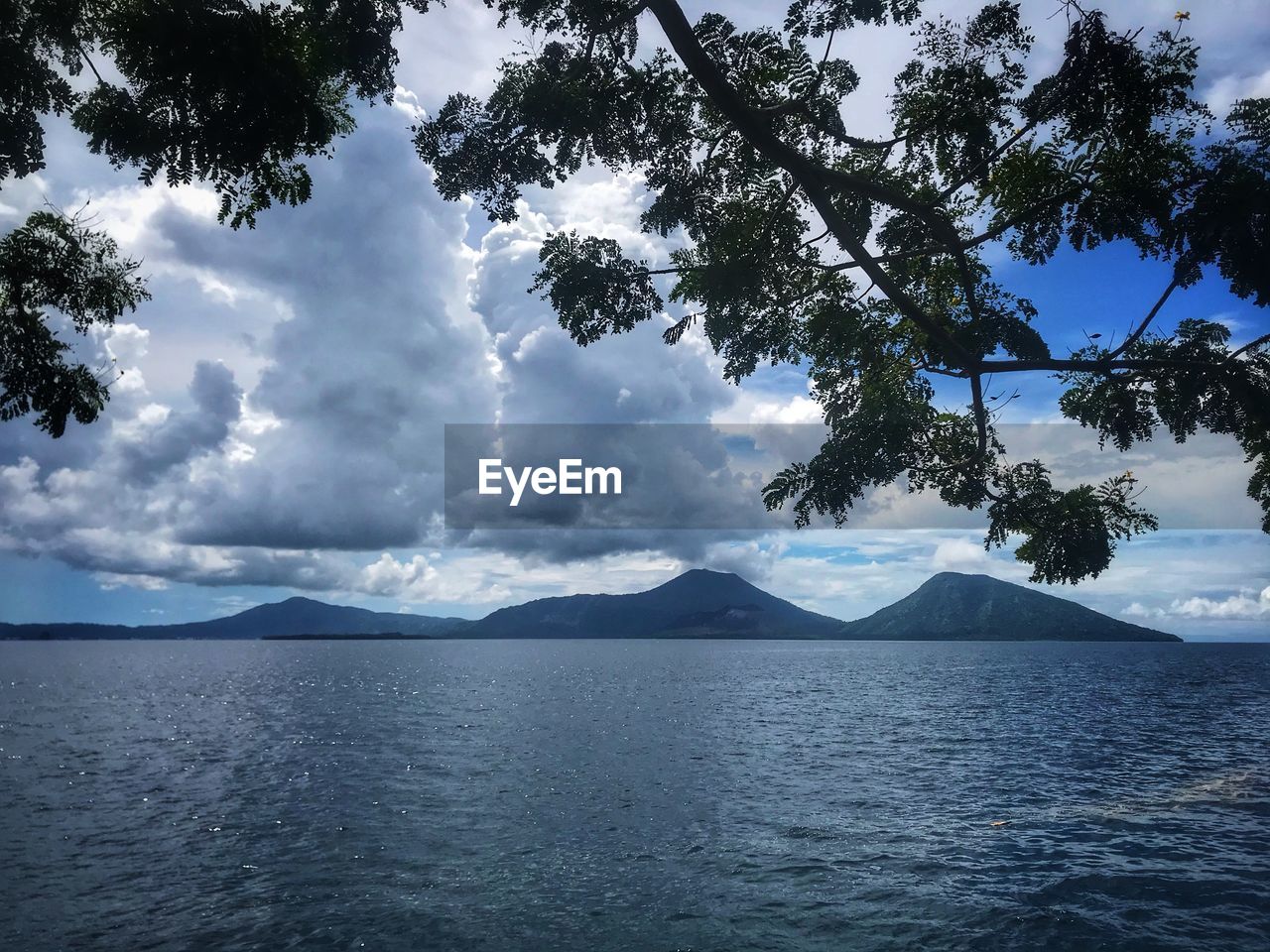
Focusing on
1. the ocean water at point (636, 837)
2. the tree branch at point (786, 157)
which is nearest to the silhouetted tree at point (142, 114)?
the tree branch at point (786, 157)

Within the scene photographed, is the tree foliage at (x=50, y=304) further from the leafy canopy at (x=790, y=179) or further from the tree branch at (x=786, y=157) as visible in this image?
the tree branch at (x=786, y=157)

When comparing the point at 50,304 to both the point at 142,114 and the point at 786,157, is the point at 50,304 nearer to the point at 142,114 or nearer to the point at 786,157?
the point at 142,114

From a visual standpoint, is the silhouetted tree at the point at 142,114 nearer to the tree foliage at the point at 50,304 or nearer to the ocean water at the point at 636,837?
the tree foliage at the point at 50,304

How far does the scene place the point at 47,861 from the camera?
21.2 metres

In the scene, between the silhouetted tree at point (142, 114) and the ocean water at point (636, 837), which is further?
the ocean water at point (636, 837)

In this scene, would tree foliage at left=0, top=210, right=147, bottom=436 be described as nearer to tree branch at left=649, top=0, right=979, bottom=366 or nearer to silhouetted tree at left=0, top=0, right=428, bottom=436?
silhouetted tree at left=0, top=0, right=428, bottom=436

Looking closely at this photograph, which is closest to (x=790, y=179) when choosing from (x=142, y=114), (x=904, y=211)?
(x=904, y=211)

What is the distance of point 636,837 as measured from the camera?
76.9ft

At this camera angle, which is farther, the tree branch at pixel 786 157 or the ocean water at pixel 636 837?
the ocean water at pixel 636 837

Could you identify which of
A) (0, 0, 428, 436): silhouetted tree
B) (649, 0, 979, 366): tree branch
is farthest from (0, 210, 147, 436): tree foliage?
(649, 0, 979, 366): tree branch

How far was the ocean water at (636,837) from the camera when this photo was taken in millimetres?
15930

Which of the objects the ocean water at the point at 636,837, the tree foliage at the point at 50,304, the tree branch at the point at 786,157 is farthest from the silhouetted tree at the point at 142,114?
the ocean water at the point at 636,837

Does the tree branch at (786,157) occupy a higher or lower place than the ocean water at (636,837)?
higher

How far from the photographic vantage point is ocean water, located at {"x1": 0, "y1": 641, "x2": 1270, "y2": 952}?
15.9 m
